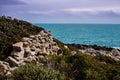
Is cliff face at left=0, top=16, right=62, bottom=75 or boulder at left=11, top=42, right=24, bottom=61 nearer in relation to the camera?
cliff face at left=0, top=16, right=62, bottom=75

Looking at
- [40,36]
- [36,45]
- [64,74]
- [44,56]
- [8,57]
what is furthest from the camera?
[40,36]

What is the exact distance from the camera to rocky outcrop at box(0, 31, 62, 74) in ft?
87.2

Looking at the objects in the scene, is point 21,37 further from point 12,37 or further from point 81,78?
point 81,78

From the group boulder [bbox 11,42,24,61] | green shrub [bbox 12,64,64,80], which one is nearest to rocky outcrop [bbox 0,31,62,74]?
boulder [bbox 11,42,24,61]

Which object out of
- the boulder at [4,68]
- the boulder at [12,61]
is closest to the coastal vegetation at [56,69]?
the boulder at [4,68]

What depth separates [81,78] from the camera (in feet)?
87.0

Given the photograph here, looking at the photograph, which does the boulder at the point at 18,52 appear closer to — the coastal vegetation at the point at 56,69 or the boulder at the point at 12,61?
the boulder at the point at 12,61

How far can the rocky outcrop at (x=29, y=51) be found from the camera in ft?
87.2

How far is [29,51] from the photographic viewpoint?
29.4 meters

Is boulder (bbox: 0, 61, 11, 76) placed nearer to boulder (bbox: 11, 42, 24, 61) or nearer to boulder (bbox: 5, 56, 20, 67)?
boulder (bbox: 5, 56, 20, 67)

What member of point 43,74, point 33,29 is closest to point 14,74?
point 43,74

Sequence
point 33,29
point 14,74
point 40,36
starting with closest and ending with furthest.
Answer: point 14,74 < point 40,36 < point 33,29

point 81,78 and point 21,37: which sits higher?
point 21,37

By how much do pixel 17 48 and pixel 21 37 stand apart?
5280mm
